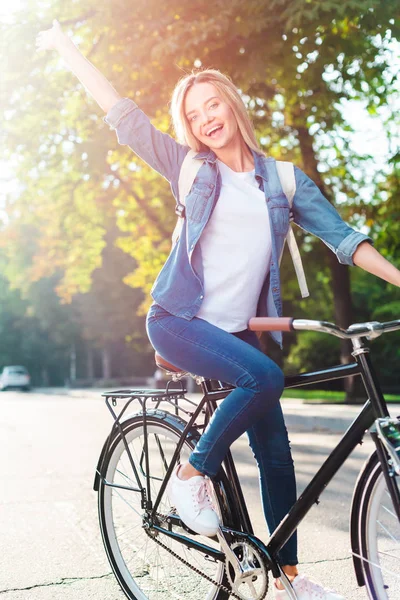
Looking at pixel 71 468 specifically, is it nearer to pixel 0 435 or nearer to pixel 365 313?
pixel 0 435

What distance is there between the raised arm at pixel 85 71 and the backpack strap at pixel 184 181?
44cm

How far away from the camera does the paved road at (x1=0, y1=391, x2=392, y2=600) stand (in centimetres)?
405

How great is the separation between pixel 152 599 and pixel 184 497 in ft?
2.32

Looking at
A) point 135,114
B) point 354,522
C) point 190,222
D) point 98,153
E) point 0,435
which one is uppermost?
point 98,153

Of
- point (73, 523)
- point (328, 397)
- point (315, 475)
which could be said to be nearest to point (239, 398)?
point (315, 475)

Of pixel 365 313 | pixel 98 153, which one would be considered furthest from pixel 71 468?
pixel 365 313

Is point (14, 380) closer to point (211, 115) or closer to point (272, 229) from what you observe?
point (211, 115)

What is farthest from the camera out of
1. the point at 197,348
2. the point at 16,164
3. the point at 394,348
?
the point at 394,348

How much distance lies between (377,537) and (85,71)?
2.19m

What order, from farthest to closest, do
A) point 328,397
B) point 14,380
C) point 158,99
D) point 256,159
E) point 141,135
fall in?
point 14,380, point 328,397, point 158,99, point 141,135, point 256,159

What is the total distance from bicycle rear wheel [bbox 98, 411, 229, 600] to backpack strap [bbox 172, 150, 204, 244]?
0.76 m

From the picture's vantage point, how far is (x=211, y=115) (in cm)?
329

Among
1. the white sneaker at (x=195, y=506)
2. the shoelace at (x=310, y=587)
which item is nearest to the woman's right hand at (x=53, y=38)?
the white sneaker at (x=195, y=506)

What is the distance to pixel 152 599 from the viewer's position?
3516mm
